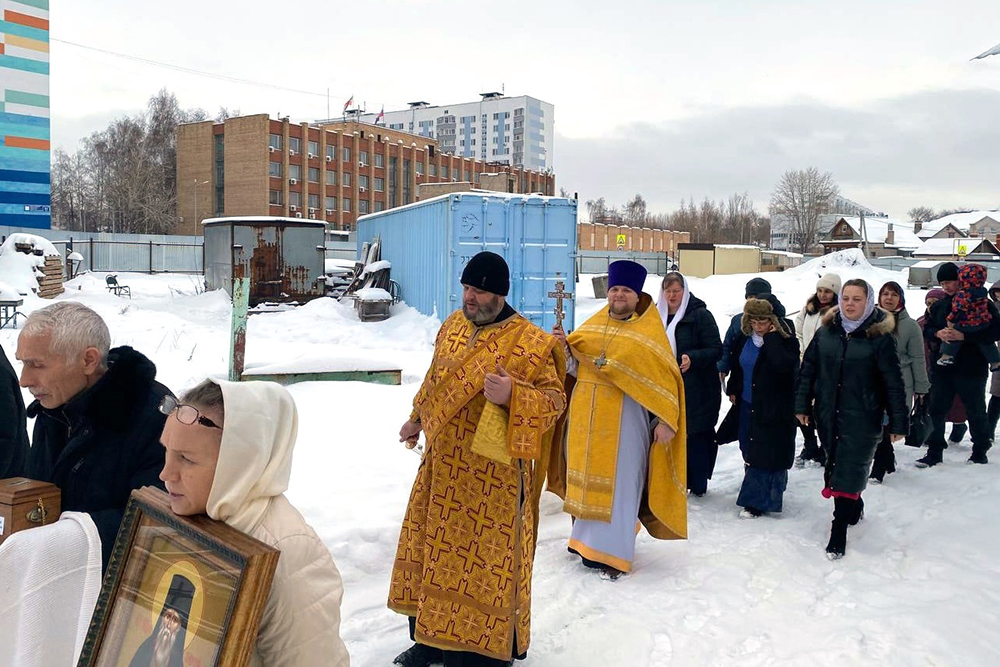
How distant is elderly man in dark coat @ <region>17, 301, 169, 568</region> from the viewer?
237 centimetres

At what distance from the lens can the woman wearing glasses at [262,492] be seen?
1.64 metres

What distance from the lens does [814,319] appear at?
754cm

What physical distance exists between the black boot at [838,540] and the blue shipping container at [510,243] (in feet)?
30.8

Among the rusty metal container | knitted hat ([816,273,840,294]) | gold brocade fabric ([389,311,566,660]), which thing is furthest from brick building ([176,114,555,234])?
gold brocade fabric ([389,311,566,660])

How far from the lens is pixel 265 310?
1758cm

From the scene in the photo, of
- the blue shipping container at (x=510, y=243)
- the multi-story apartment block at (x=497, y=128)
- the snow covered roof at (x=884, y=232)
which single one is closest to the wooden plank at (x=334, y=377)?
the blue shipping container at (x=510, y=243)

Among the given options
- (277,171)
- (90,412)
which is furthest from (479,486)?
(277,171)

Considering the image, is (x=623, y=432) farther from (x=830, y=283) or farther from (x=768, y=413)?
(x=830, y=283)

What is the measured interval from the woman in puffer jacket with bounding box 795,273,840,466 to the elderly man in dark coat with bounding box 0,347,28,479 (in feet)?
18.2

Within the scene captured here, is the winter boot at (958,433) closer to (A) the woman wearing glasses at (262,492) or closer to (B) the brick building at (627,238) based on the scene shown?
(A) the woman wearing glasses at (262,492)

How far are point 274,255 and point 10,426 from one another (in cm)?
1560

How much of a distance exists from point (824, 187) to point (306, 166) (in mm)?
41459

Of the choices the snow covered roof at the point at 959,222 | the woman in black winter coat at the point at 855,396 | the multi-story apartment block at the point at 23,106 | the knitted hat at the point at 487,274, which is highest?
the snow covered roof at the point at 959,222

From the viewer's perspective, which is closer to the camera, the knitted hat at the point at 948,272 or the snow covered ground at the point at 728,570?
the snow covered ground at the point at 728,570
